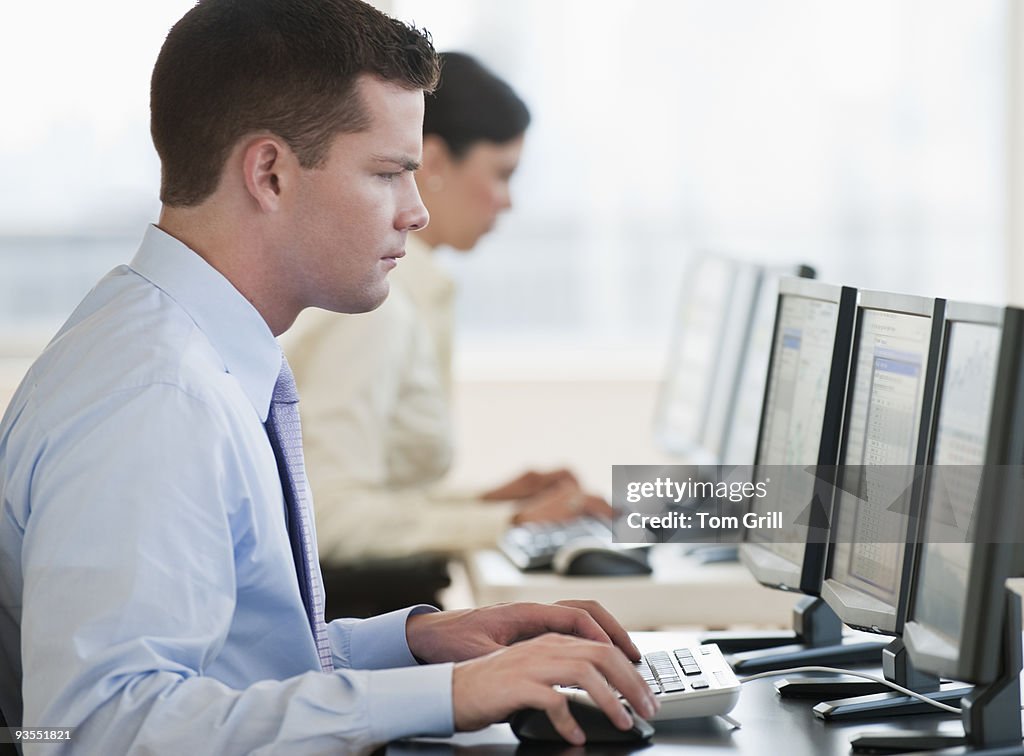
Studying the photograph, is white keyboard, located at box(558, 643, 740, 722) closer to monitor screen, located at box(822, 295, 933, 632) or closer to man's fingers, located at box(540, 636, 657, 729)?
man's fingers, located at box(540, 636, 657, 729)

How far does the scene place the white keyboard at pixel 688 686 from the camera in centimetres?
115

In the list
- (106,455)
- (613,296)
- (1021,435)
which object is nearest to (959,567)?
(1021,435)

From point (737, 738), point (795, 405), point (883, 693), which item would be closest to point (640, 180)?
point (795, 405)

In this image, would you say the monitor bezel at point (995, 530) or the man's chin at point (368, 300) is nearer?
the monitor bezel at point (995, 530)

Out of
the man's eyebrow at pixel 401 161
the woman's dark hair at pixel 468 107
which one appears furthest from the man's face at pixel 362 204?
the woman's dark hair at pixel 468 107

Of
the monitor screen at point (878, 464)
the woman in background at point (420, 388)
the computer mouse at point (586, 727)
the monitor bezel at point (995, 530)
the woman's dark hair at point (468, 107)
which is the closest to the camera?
the monitor bezel at point (995, 530)

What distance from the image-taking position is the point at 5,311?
4.23 m

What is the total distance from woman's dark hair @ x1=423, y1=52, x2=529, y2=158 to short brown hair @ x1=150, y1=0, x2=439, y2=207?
1.51 metres

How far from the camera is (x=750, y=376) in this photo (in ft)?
8.09

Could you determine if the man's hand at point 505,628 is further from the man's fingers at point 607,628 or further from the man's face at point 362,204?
the man's face at point 362,204

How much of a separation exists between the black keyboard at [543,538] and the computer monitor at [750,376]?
0.31m

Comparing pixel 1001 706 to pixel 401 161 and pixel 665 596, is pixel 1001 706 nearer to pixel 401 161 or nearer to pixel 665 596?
pixel 401 161

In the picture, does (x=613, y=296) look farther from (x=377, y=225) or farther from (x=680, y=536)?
(x=377, y=225)

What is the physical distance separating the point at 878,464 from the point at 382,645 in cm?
56
